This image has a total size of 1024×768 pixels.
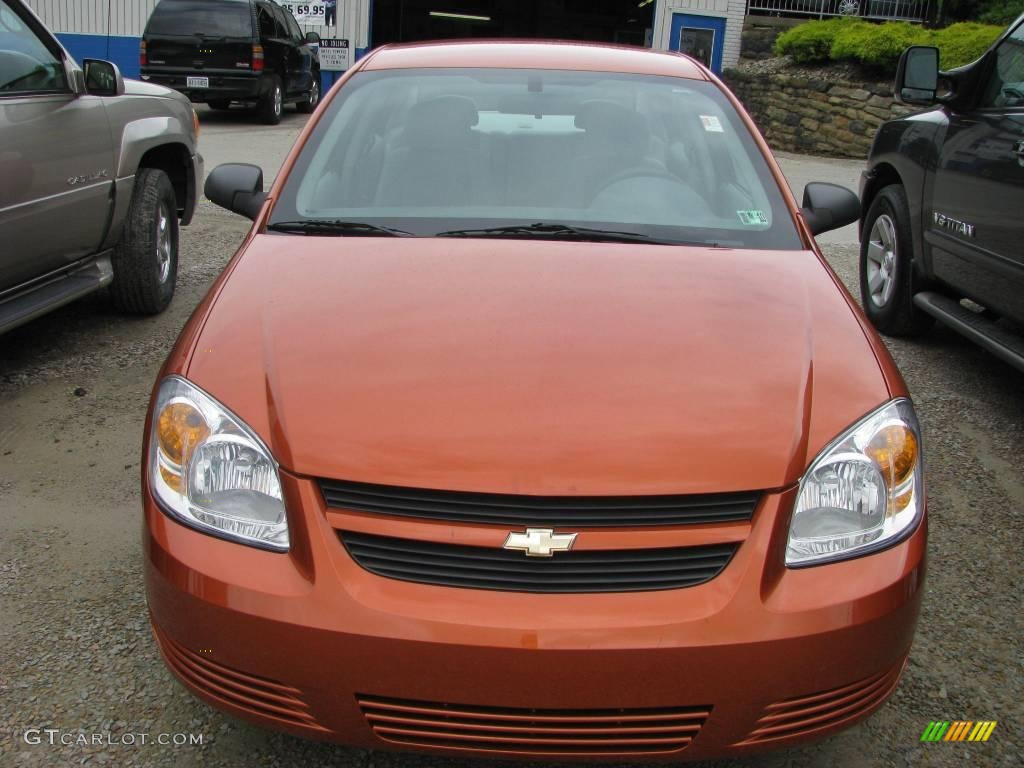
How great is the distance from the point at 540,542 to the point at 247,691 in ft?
2.08

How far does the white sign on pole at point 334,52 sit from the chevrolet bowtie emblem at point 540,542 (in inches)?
847

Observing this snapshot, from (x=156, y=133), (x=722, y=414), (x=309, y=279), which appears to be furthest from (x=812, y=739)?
(x=156, y=133)

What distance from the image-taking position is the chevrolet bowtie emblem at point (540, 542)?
6.11ft

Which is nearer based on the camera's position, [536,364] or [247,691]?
[247,691]

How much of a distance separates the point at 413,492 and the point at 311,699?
1.39 feet

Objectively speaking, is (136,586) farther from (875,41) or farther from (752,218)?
(875,41)

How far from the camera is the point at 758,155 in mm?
3217

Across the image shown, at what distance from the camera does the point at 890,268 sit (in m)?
5.73

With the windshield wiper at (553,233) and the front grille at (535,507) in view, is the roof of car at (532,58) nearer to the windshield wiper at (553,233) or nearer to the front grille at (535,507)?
the windshield wiper at (553,233)

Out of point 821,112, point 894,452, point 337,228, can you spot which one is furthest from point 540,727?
point 821,112

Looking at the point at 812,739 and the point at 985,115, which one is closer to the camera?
the point at 812,739

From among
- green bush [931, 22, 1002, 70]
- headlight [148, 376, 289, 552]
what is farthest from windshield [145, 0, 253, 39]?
headlight [148, 376, 289, 552]

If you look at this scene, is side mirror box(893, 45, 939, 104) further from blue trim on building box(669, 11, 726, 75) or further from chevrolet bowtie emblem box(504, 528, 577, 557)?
blue trim on building box(669, 11, 726, 75)

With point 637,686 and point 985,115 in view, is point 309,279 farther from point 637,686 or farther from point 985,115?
point 985,115
